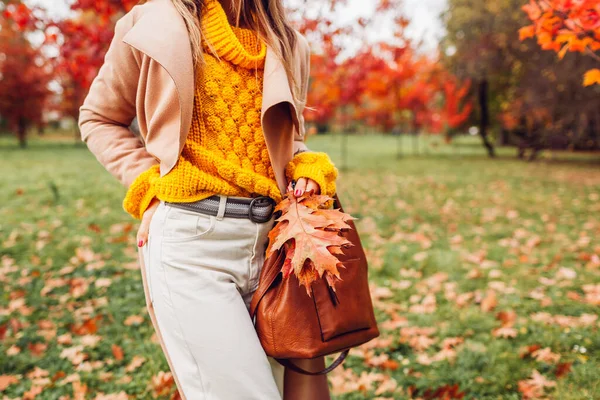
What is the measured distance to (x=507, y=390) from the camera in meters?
2.85

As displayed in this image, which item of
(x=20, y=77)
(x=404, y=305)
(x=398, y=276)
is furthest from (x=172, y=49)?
(x=20, y=77)

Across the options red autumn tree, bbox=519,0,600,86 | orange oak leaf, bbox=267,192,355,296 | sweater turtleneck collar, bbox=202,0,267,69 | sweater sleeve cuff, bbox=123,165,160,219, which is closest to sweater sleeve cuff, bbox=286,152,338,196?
orange oak leaf, bbox=267,192,355,296

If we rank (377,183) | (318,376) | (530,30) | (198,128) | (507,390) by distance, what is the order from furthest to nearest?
(377,183) → (530,30) → (507,390) → (318,376) → (198,128)

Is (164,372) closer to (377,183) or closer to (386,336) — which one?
(386,336)

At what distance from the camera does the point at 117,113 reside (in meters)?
1.57

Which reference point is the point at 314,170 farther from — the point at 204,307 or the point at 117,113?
the point at 117,113

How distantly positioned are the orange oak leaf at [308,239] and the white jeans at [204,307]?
0.12 metres

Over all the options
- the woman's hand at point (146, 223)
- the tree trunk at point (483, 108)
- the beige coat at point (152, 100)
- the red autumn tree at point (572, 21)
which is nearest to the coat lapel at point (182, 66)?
the beige coat at point (152, 100)

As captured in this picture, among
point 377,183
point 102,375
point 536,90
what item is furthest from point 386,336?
point 536,90

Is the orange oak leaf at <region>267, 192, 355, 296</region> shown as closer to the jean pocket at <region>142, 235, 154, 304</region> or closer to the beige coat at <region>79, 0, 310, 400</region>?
the beige coat at <region>79, 0, 310, 400</region>

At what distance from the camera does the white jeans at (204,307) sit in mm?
1340

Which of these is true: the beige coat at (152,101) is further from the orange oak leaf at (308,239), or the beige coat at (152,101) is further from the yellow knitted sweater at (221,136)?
the orange oak leaf at (308,239)

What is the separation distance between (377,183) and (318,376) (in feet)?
34.1

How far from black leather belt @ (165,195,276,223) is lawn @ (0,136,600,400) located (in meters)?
1.79
